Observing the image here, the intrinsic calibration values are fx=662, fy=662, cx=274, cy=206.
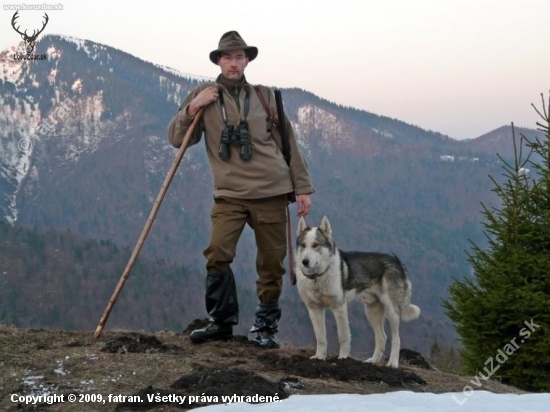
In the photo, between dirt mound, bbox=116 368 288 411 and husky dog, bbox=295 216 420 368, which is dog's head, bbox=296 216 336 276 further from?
dirt mound, bbox=116 368 288 411

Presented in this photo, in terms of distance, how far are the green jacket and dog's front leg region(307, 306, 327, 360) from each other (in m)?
1.40

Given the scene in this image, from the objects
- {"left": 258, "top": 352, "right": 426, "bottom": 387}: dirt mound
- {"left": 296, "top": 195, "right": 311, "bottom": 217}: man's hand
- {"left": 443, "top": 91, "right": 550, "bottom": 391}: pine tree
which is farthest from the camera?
{"left": 443, "top": 91, "right": 550, "bottom": 391}: pine tree

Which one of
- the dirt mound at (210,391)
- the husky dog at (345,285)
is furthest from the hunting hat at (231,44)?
the dirt mound at (210,391)

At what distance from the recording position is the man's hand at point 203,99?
7484 millimetres

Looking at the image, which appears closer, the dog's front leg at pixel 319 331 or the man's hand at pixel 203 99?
the dog's front leg at pixel 319 331

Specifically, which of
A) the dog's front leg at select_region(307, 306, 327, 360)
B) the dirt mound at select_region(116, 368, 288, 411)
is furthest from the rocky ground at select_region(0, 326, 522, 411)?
the dog's front leg at select_region(307, 306, 327, 360)

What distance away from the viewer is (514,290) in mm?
8211

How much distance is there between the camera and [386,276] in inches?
297

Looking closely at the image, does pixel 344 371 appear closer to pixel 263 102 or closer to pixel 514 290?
pixel 514 290

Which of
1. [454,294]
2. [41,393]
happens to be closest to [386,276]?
[454,294]

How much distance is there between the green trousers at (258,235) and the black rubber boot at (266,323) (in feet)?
0.30

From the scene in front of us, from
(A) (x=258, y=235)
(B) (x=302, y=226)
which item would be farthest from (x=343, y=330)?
(A) (x=258, y=235)

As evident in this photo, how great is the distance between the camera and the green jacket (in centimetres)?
758

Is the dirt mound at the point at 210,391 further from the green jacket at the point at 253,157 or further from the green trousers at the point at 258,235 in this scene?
the green jacket at the point at 253,157
